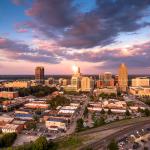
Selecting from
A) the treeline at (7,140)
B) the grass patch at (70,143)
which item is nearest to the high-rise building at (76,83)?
the grass patch at (70,143)

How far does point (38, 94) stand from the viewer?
165 ft

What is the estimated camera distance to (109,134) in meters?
21.0

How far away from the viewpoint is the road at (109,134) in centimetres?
1786

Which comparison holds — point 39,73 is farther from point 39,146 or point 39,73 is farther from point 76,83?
point 39,146

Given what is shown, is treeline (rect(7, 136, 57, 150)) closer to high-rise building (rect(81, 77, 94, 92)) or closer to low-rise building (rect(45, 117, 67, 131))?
low-rise building (rect(45, 117, 67, 131))

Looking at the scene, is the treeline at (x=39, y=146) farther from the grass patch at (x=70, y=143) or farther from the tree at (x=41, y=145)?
the grass patch at (x=70, y=143)

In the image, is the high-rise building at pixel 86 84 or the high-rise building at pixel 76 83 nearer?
the high-rise building at pixel 86 84

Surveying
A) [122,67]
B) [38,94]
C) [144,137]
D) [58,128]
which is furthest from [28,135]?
[122,67]

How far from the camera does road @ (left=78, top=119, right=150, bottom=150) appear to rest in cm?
1786

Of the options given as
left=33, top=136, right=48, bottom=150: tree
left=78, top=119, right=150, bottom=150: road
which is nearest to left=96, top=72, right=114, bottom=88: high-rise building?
left=78, top=119, right=150, bottom=150: road

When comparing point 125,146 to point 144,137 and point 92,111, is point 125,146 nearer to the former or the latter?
point 144,137

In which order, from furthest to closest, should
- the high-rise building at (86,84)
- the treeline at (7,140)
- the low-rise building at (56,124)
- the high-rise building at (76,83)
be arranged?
the high-rise building at (76,83), the high-rise building at (86,84), the low-rise building at (56,124), the treeline at (7,140)

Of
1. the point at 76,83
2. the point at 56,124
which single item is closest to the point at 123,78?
the point at 76,83

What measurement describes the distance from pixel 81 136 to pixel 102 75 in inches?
1993
